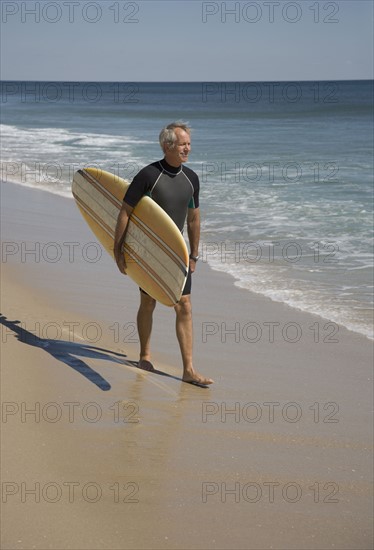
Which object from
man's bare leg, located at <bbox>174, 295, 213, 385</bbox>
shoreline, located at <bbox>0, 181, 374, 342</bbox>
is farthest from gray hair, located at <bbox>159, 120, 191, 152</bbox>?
shoreline, located at <bbox>0, 181, 374, 342</bbox>

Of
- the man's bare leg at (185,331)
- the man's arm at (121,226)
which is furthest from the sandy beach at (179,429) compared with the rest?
the man's arm at (121,226)

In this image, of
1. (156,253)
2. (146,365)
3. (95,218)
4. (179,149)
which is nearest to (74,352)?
(146,365)

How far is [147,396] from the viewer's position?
464cm

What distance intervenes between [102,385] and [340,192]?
33.7ft

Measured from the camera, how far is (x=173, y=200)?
4.93 m

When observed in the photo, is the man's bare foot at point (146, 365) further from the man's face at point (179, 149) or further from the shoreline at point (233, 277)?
the shoreline at point (233, 277)

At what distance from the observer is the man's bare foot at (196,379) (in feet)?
16.1

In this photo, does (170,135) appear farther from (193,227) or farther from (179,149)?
(193,227)

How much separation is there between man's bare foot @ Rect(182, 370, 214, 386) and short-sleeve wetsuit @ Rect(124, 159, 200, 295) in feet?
1.55

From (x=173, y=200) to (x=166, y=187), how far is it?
3.9 inches

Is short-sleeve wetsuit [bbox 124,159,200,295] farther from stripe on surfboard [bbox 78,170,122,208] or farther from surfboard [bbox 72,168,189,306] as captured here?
stripe on surfboard [bbox 78,170,122,208]

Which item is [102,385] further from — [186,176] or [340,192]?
[340,192]

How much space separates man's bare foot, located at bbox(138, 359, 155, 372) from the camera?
510 cm

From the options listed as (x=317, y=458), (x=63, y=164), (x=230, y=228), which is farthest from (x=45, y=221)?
(x=63, y=164)
